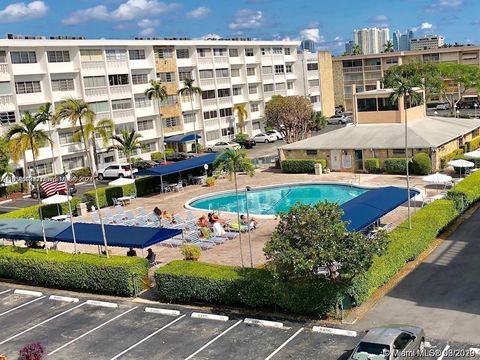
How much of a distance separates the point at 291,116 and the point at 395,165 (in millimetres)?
18489

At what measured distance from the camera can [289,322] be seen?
1989 centimetres

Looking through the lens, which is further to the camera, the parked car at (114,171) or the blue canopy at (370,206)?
the parked car at (114,171)

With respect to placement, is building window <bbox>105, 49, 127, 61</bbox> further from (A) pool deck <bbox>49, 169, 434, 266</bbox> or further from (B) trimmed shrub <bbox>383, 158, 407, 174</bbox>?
(B) trimmed shrub <bbox>383, 158, 407, 174</bbox>

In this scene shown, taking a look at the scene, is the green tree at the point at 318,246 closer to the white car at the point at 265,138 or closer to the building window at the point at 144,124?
the building window at the point at 144,124

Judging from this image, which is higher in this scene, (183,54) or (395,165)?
(183,54)

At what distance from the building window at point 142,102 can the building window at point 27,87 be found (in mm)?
12636

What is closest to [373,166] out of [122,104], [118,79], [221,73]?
[122,104]

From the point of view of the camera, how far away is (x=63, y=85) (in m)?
60.3

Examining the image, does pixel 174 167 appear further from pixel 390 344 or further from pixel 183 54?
pixel 390 344

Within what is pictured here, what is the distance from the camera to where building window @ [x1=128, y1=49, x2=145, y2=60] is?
2674 inches

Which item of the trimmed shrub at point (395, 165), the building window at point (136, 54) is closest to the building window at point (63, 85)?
the building window at point (136, 54)

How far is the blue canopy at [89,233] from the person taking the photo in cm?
2556

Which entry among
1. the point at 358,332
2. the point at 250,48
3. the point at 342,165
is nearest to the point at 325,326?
the point at 358,332

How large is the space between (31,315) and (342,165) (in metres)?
31.7
